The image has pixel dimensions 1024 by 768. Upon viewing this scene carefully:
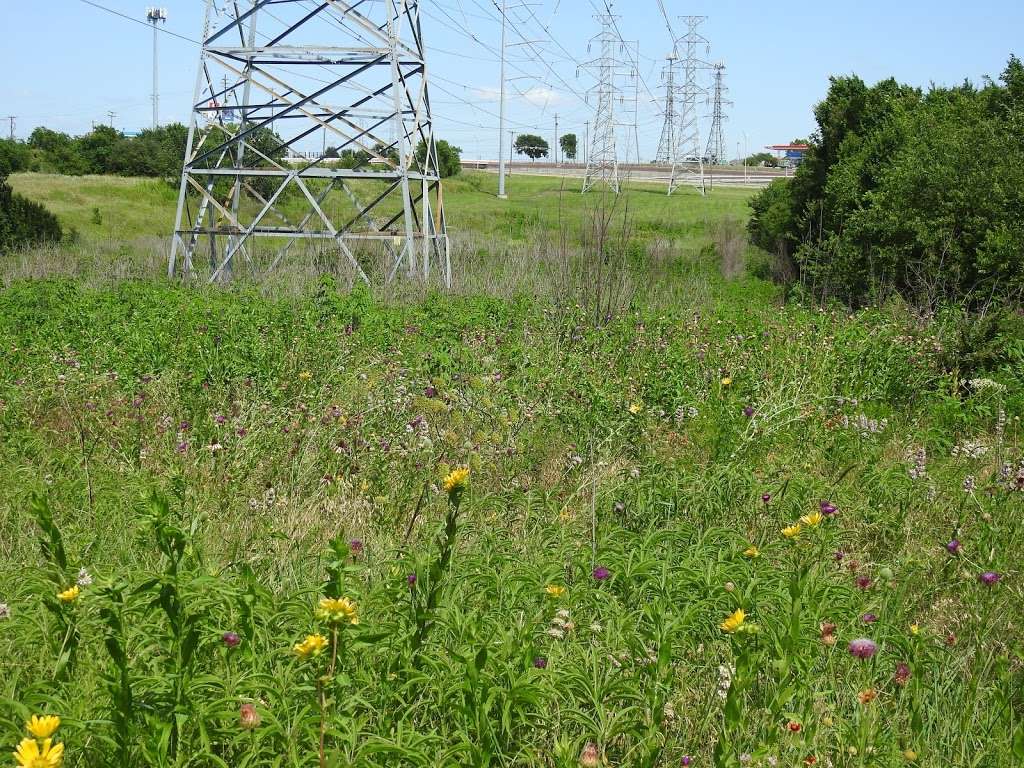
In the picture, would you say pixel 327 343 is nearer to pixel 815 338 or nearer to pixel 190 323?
pixel 190 323

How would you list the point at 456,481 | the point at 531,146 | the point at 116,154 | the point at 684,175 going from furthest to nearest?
the point at 531,146 → the point at 684,175 → the point at 116,154 → the point at 456,481

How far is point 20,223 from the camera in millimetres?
17578

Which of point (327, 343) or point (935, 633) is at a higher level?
point (327, 343)

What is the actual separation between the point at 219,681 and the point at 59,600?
46cm

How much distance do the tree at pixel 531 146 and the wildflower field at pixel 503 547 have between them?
3338 inches

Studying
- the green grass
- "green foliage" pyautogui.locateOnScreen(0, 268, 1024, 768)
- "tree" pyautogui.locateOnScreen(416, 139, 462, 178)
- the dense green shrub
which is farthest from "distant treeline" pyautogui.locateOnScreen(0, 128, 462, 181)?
"green foliage" pyautogui.locateOnScreen(0, 268, 1024, 768)

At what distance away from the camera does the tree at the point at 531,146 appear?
89.8 m

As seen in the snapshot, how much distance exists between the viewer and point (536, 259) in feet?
43.1

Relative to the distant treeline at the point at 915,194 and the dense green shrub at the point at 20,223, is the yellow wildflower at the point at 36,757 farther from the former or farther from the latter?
the dense green shrub at the point at 20,223

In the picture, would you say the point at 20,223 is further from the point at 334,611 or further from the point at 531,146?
the point at 531,146

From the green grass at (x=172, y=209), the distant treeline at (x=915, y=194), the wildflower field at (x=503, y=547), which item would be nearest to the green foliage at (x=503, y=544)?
the wildflower field at (x=503, y=547)

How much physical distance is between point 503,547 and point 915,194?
888 centimetres

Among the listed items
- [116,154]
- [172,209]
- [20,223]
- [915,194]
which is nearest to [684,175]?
[116,154]

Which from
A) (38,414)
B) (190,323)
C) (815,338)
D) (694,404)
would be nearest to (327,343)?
(190,323)
